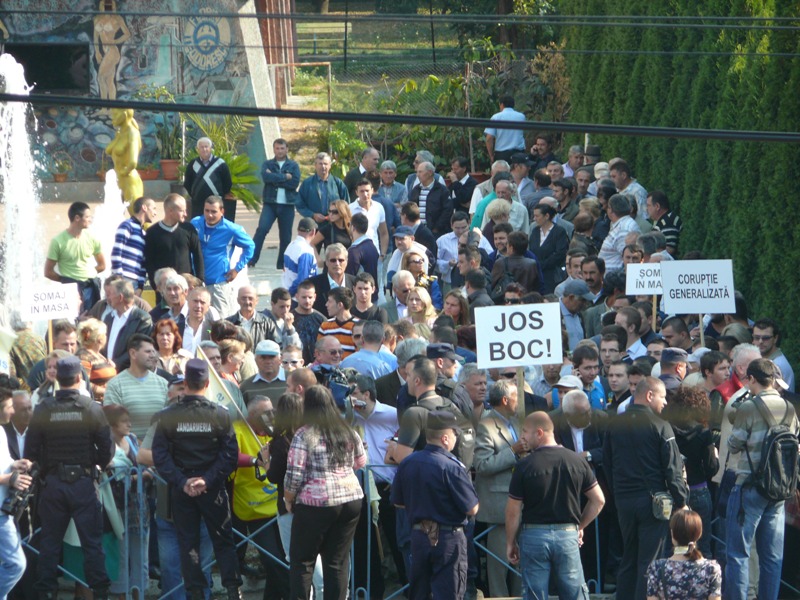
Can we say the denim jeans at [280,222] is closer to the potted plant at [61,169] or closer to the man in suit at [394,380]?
the man in suit at [394,380]

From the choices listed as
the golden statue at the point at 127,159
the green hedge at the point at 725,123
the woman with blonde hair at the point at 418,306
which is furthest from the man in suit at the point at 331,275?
the golden statue at the point at 127,159

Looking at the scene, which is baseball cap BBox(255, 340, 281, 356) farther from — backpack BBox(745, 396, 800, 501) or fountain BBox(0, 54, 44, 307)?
fountain BBox(0, 54, 44, 307)

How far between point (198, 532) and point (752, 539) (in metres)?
3.90

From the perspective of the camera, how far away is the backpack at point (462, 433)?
9.88 meters

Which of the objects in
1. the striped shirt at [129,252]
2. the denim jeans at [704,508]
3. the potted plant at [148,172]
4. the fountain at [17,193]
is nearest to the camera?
the denim jeans at [704,508]

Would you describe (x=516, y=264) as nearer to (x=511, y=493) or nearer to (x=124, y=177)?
(x=511, y=493)

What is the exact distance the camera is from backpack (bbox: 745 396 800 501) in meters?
9.98

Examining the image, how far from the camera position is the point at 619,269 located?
1369cm

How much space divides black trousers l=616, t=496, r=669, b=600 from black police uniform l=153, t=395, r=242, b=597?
2.68m

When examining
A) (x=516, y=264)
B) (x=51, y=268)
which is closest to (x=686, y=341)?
(x=516, y=264)

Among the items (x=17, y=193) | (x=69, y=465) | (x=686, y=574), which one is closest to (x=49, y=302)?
(x=69, y=465)

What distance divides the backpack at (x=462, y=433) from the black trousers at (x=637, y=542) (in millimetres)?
1076

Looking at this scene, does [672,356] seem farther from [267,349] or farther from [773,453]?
[267,349]

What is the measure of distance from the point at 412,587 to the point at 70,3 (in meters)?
20.8
